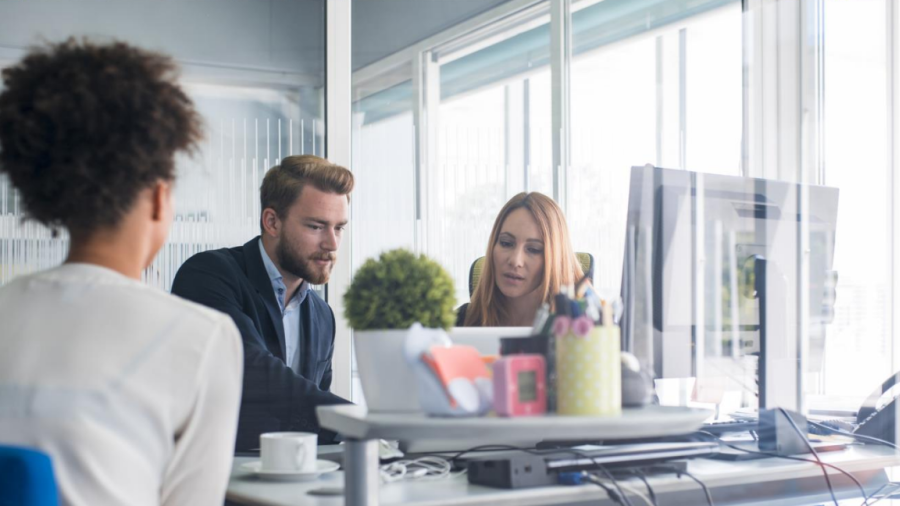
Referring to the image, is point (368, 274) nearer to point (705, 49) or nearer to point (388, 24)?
point (388, 24)

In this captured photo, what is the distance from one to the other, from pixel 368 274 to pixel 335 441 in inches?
41.3

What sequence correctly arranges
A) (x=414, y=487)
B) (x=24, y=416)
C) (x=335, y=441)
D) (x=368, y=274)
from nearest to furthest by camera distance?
(x=24, y=416), (x=368, y=274), (x=414, y=487), (x=335, y=441)

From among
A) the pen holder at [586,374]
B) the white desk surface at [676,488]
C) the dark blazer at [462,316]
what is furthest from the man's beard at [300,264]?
the pen holder at [586,374]

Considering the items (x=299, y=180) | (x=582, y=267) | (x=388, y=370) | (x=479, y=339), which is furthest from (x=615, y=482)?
(x=299, y=180)

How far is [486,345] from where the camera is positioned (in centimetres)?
151

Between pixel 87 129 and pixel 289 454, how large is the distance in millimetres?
643

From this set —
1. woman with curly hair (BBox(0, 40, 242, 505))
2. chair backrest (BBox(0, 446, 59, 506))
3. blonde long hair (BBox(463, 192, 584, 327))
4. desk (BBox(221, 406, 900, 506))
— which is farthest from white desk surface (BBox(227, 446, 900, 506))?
blonde long hair (BBox(463, 192, 584, 327))

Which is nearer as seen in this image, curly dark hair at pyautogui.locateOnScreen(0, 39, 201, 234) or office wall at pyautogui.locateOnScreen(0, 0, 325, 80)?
curly dark hair at pyautogui.locateOnScreen(0, 39, 201, 234)

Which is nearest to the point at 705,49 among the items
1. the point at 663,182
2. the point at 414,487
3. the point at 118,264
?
the point at 663,182

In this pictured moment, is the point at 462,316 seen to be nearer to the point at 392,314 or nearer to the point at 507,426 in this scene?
the point at 392,314

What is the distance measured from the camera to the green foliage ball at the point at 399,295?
1.26m

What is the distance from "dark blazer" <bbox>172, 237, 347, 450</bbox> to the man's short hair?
18 cm

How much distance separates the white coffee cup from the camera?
1481 millimetres

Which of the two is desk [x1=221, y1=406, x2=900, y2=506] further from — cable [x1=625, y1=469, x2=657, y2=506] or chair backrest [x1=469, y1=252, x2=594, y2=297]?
chair backrest [x1=469, y1=252, x2=594, y2=297]
